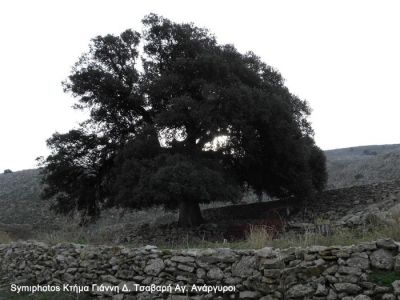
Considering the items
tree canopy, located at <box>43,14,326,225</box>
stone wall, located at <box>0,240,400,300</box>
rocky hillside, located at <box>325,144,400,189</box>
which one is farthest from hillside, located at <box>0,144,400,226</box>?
stone wall, located at <box>0,240,400,300</box>

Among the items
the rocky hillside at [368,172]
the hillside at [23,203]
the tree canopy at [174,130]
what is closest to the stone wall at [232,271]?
the tree canopy at [174,130]

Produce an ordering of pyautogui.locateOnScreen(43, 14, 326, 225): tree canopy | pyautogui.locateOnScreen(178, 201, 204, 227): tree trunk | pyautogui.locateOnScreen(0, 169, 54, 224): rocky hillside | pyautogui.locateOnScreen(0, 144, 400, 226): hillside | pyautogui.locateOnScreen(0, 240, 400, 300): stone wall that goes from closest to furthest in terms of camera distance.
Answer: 1. pyautogui.locateOnScreen(0, 240, 400, 300): stone wall
2. pyautogui.locateOnScreen(43, 14, 326, 225): tree canopy
3. pyautogui.locateOnScreen(178, 201, 204, 227): tree trunk
4. pyautogui.locateOnScreen(0, 144, 400, 226): hillside
5. pyautogui.locateOnScreen(0, 169, 54, 224): rocky hillside

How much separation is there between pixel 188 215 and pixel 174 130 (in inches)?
157

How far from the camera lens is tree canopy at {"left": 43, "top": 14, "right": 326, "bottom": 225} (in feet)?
57.9

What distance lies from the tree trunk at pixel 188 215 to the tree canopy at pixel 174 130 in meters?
0.05

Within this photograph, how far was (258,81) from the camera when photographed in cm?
2092

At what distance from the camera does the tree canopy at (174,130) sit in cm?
1766

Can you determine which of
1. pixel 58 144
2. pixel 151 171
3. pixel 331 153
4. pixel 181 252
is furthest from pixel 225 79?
pixel 331 153

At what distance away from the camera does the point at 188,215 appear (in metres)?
19.7

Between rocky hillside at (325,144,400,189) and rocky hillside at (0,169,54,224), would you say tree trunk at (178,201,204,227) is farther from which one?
rocky hillside at (325,144,400,189)

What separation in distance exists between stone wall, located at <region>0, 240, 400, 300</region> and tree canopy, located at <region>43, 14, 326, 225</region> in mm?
7020

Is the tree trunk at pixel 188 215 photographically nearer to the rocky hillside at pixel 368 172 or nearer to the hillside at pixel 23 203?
the hillside at pixel 23 203

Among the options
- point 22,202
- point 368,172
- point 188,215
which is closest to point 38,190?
point 22,202

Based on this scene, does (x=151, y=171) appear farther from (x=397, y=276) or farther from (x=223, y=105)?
(x=397, y=276)
